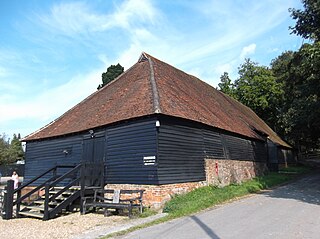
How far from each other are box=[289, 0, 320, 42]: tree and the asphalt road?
26.4 feet

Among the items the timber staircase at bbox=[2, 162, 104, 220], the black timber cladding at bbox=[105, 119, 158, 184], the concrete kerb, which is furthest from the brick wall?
the concrete kerb

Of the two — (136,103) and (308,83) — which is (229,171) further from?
(136,103)

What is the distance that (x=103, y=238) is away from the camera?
823 centimetres

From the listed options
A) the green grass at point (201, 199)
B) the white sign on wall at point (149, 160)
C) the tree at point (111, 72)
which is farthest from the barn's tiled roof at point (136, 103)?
the tree at point (111, 72)

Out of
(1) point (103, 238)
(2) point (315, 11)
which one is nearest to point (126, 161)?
(1) point (103, 238)

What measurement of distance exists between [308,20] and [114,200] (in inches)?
489

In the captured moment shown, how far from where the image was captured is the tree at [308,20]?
14959 millimetres

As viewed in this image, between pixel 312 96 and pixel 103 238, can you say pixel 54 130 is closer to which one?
pixel 103 238

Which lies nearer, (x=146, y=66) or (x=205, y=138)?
(x=205, y=138)

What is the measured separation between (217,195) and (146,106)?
15.9 ft

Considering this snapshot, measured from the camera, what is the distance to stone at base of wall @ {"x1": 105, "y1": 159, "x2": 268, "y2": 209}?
12.6 metres

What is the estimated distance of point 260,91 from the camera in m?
42.7

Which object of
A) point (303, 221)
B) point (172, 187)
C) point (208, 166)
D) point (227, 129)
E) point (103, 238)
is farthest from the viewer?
point (227, 129)

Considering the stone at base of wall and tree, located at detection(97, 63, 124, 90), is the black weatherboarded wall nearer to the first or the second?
the stone at base of wall
